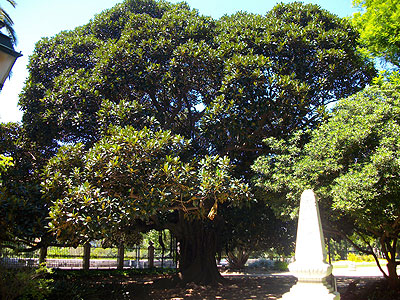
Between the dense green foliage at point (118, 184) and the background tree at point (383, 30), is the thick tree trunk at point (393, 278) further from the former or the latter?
the background tree at point (383, 30)

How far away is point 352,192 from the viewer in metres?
8.24

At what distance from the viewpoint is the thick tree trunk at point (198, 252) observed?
1522 centimetres

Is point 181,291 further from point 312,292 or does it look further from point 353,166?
point 312,292

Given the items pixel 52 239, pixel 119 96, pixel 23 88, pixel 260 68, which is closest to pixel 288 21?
pixel 260 68

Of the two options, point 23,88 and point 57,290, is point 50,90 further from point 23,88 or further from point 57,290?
point 57,290

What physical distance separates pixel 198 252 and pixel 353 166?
916 cm

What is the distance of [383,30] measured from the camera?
1138 cm

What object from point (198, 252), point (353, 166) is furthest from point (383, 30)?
point (198, 252)

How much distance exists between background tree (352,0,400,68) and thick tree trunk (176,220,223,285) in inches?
410

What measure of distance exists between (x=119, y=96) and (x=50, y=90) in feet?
9.21

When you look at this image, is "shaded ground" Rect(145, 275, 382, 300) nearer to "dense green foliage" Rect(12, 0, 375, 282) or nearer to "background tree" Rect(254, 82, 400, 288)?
"dense green foliage" Rect(12, 0, 375, 282)

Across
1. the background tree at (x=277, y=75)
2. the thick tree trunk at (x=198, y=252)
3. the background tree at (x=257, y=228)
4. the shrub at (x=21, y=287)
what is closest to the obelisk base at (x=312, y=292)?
the shrub at (x=21, y=287)

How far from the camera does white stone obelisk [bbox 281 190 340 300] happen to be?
5.21 m

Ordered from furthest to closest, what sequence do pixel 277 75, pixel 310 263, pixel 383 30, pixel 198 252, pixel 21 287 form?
pixel 198 252, pixel 277 75, pixel 383 30, pixel 21 287, pixel 310 263
